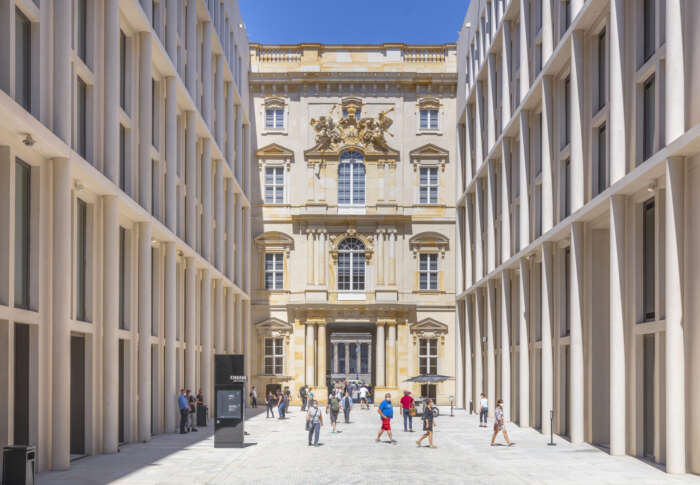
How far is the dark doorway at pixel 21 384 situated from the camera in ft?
62.0

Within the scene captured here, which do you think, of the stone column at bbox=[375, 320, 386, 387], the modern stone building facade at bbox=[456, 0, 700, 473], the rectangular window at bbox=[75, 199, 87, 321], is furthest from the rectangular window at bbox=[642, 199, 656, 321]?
the stone column at bbox=[375, 320, 386, 387]

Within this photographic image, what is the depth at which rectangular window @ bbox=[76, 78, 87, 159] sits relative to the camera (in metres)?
22.8

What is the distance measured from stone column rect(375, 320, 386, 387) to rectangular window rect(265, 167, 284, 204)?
9472mm

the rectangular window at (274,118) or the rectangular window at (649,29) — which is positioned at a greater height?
the rectangular window at (274,118)

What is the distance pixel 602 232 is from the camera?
27.9 m

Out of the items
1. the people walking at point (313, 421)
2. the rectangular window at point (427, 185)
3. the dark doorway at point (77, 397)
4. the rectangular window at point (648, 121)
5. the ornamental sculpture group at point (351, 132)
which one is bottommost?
the people walking at point (313, 421)

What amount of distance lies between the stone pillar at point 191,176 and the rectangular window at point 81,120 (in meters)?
13.5

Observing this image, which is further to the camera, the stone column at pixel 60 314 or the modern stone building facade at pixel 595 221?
the modern stone building facade at pixel 595 221

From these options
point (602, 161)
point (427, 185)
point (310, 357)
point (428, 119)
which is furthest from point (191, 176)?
point (428, 119)

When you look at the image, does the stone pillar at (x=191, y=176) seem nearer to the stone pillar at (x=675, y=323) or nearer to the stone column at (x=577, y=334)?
the stone column at (x=577, y=334)

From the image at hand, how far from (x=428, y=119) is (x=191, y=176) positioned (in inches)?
939

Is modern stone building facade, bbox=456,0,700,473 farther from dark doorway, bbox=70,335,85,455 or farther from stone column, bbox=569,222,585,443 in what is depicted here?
dark doorway, bbox=70,335,85,455

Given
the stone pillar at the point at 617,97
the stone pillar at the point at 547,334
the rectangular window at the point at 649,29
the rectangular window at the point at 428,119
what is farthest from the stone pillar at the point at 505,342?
the rectangular window at the point at 428,119

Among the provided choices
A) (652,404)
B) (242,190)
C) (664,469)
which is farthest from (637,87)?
(242,190)
